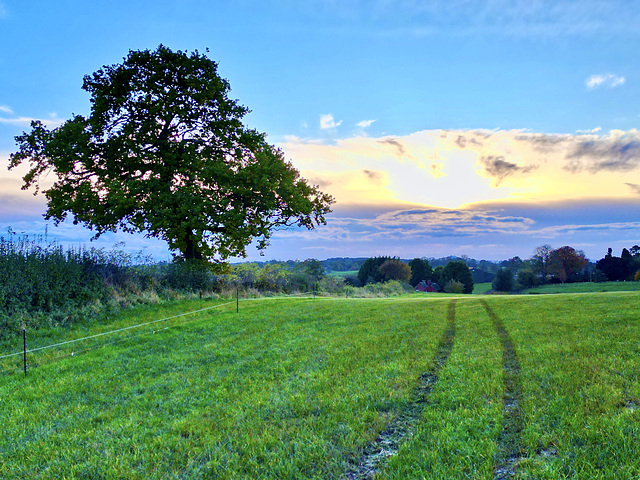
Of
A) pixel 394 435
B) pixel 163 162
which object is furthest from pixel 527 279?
pixel 394 435

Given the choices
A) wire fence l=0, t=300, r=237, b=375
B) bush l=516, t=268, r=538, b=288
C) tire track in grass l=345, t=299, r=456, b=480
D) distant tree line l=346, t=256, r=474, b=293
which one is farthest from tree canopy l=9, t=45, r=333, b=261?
bush l=516, t=268, r=538, b=288

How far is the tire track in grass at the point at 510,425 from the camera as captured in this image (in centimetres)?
380

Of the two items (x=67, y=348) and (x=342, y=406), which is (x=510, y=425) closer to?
(x=342, y=406)

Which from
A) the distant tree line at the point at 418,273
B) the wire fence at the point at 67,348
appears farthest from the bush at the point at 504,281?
the wire fence at the point at 67,348

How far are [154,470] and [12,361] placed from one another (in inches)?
294

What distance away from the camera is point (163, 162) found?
20953mm

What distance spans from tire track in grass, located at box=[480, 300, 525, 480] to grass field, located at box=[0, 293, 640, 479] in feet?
0.07

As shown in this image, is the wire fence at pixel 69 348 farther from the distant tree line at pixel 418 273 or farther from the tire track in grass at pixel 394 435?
the distant tree line at pixel 418 273

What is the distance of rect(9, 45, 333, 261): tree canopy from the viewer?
1933cm

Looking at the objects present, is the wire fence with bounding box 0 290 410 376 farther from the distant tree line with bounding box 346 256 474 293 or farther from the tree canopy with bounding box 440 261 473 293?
the tree canopy with bounding box 440 261 473 293

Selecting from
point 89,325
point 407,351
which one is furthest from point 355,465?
point 89,325

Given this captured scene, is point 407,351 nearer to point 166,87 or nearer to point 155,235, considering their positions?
point 155,235

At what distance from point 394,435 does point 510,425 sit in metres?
1.38

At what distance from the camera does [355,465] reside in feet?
13.0
